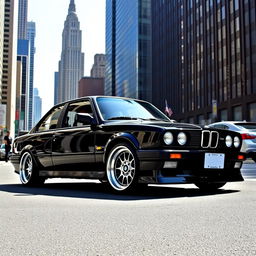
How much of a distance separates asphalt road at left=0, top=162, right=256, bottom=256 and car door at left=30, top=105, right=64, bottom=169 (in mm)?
1589

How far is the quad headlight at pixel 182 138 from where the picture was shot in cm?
560

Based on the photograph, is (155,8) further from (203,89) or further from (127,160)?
(127,160)

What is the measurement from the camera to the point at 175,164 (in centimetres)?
551

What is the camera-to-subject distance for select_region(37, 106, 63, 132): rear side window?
751 centimetres

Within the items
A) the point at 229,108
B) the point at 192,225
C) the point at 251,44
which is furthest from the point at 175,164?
the point at 229,108

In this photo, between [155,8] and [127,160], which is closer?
[127,160]

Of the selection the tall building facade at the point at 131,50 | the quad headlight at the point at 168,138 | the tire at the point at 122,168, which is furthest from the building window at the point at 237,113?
the quad headlight at the point at 168,138

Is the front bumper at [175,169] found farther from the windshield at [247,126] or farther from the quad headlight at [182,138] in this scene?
the windshield at [247,126]

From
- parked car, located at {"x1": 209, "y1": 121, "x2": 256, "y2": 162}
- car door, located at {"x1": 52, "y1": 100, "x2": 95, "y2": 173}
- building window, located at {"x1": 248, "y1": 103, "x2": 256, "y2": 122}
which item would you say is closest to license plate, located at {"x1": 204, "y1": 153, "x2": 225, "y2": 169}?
car door, located at {"x1": 52, "y1": 100, "x2": 95, "y2": 173}

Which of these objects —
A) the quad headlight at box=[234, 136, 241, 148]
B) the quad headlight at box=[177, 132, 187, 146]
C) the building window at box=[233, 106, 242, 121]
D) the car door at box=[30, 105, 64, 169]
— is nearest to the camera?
the quad headlight at box=[177, 132, 187, 146]

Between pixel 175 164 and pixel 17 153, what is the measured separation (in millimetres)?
3837

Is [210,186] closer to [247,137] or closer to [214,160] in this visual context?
[214,160]

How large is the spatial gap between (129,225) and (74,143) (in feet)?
10.6

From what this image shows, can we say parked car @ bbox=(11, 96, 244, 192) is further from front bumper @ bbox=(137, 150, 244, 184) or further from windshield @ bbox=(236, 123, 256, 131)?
windshield @ bbox=(236, 123, 256, 131)
